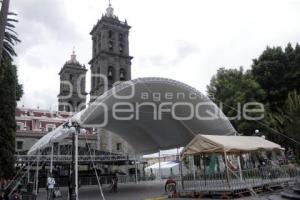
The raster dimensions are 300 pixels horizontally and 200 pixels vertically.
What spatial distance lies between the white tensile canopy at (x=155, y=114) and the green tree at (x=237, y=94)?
19.6 ft

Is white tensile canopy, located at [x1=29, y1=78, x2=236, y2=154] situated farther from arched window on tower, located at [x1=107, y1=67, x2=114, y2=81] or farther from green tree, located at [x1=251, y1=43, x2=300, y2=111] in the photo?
arched window on tower, located at [x1=107, y1=67, x2=114, y2=81]

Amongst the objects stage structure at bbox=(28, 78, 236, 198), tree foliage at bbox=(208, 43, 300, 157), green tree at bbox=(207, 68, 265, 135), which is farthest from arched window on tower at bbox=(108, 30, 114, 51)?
stage structure at bbox=(28, 78, 236, 198)

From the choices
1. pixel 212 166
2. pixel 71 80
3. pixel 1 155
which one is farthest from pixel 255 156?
pixel 71 80

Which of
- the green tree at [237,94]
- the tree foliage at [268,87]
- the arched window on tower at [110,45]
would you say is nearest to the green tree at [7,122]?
the green tree at [237,94]

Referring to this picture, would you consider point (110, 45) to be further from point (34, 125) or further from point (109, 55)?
point (34, 125)

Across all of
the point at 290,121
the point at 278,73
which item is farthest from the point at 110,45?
the point at 290,121

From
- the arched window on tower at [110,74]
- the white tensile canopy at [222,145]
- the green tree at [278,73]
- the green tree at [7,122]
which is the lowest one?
the white tensile canopy at [222,145]

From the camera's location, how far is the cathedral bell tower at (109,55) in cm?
5572

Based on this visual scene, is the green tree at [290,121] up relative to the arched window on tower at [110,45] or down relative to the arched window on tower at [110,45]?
down

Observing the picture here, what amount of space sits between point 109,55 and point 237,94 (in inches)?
1124

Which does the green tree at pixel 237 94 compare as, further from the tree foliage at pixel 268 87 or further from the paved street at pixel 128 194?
the paved street at pixel 128 194

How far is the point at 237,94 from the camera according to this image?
1273 inches

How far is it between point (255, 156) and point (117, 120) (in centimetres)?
1116

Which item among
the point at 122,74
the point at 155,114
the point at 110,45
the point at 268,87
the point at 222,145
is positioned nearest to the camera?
the point at 222,145
